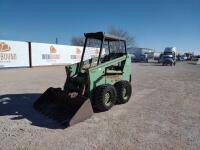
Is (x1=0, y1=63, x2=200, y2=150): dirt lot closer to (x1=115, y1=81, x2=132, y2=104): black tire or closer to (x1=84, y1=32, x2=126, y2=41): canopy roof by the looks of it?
(x1=115, y1=81, x2=132, y2=104): black tire

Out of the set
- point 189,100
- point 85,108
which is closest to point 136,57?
point 189,100

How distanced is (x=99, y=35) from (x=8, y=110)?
367 centimetres

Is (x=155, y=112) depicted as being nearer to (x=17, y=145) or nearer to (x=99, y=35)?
(x=99, y=35)

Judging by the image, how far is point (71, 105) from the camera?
6035 millimetres

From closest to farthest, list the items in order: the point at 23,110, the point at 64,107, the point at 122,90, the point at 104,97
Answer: the point at 64,107 → the point at 104,97 → the point at 23,110 → the point at 122,90

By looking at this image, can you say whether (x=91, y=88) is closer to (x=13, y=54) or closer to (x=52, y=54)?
(x=13, y=54)

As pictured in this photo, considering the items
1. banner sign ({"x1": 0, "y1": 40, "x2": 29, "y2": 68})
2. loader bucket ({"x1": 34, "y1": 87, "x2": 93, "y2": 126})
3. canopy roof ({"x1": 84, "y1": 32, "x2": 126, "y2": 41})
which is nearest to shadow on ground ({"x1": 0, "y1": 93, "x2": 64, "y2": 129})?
loader bucket ({"x1": 34, "y1": 87, "x2": 93, "y2": 126})

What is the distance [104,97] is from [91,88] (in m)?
0.47

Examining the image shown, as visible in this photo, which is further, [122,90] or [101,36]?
[122,90]

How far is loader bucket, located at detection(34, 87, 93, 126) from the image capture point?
552 centimetres

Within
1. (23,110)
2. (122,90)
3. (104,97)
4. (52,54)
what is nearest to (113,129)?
(104,97)

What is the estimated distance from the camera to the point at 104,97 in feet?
21.4

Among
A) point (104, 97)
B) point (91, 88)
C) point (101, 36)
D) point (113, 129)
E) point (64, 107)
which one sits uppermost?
point (101, 36)

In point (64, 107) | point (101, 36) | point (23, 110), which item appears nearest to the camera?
point (64, 107)
